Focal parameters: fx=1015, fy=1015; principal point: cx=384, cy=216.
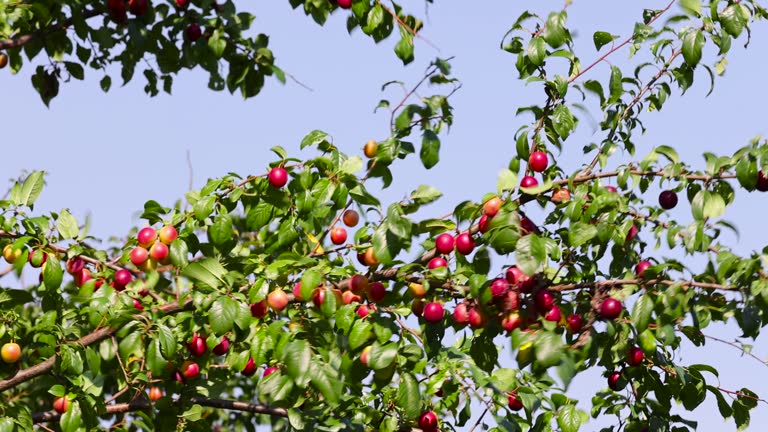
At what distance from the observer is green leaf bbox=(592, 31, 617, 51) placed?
157 inches

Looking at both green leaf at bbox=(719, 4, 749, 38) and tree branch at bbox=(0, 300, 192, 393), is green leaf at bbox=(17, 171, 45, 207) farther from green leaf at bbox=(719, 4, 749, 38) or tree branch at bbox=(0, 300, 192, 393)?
green leaf at bbox=(719, 4, 749, 38)

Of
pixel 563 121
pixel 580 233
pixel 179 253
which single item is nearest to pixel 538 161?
pixel 563 121

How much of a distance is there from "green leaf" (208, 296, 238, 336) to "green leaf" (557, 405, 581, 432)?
1543 millimetres

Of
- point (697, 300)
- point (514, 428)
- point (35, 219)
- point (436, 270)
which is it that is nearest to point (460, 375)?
point (514, 428)

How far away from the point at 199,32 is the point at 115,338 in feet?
7.32

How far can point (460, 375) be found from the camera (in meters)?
4.29

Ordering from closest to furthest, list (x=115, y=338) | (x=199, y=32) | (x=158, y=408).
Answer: (x=115, y=338) < (x=158, y=408) < (x=199, y=32)

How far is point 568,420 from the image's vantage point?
14.1 ft

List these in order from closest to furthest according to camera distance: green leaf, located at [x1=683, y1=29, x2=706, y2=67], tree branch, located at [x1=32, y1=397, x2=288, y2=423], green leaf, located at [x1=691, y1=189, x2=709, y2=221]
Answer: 1. green leaf, located at [x1=691, y1=189, x2=709, y2=221]
2. green leaf, located at [x1=683, y1=29, x2=706, y2=67]
3. tree branch, located at [x1=32, y1=397, x2=288, y2=423]

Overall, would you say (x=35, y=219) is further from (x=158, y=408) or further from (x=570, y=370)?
(x=570, y=370)

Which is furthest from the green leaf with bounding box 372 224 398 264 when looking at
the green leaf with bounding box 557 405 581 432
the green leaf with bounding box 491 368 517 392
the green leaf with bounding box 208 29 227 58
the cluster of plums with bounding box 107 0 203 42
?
the cluster of plums with bounding box 107 0 203 42

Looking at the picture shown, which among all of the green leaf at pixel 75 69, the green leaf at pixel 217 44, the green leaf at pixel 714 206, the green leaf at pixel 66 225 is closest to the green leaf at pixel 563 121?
the green leaf at pixel 714 206

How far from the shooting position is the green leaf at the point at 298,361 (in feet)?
11.3

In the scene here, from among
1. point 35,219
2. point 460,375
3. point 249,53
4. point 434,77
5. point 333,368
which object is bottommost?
point 333,368
